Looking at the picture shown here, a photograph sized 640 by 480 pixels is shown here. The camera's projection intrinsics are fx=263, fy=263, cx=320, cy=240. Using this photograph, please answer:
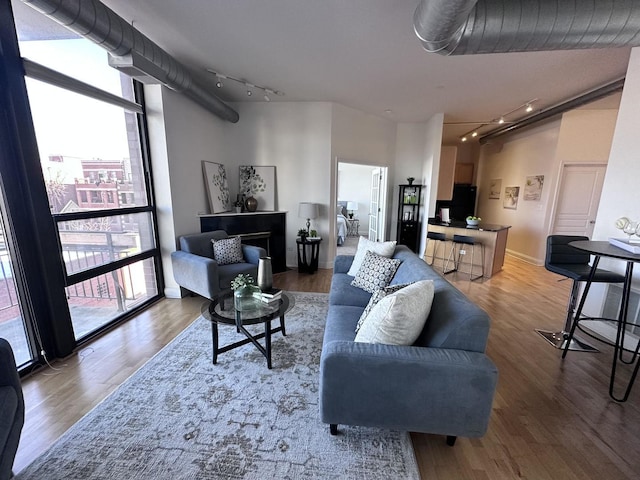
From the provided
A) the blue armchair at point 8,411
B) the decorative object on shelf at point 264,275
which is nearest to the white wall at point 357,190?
the decorative object on shelf at point 264,275

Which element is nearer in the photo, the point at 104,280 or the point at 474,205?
the point at 104,280

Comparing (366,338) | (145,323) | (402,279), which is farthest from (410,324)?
(145,323)

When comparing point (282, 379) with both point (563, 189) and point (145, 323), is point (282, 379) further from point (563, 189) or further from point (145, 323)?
point (563, 189)

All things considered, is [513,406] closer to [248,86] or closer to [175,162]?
[175,162]

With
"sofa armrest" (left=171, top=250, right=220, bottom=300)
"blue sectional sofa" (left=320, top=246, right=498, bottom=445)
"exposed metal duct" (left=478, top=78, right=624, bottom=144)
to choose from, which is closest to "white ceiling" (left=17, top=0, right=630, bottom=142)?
"exposed metal duct" (left=478, top=78, right=624, bottom=144)

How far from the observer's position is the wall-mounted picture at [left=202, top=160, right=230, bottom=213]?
160 inches

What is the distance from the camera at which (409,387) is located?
1344mm

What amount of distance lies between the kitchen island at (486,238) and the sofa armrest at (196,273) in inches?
164

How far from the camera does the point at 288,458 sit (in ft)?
4.73

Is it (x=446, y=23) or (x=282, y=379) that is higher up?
(x=446, y=23)

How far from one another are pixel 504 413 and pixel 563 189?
17.5 ft

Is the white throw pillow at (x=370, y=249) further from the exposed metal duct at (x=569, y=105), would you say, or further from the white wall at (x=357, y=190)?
the white wall at (x=357, y=190)

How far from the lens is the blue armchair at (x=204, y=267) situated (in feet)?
9.90

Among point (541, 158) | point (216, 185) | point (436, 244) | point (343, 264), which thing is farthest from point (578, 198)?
point (216, 185)
